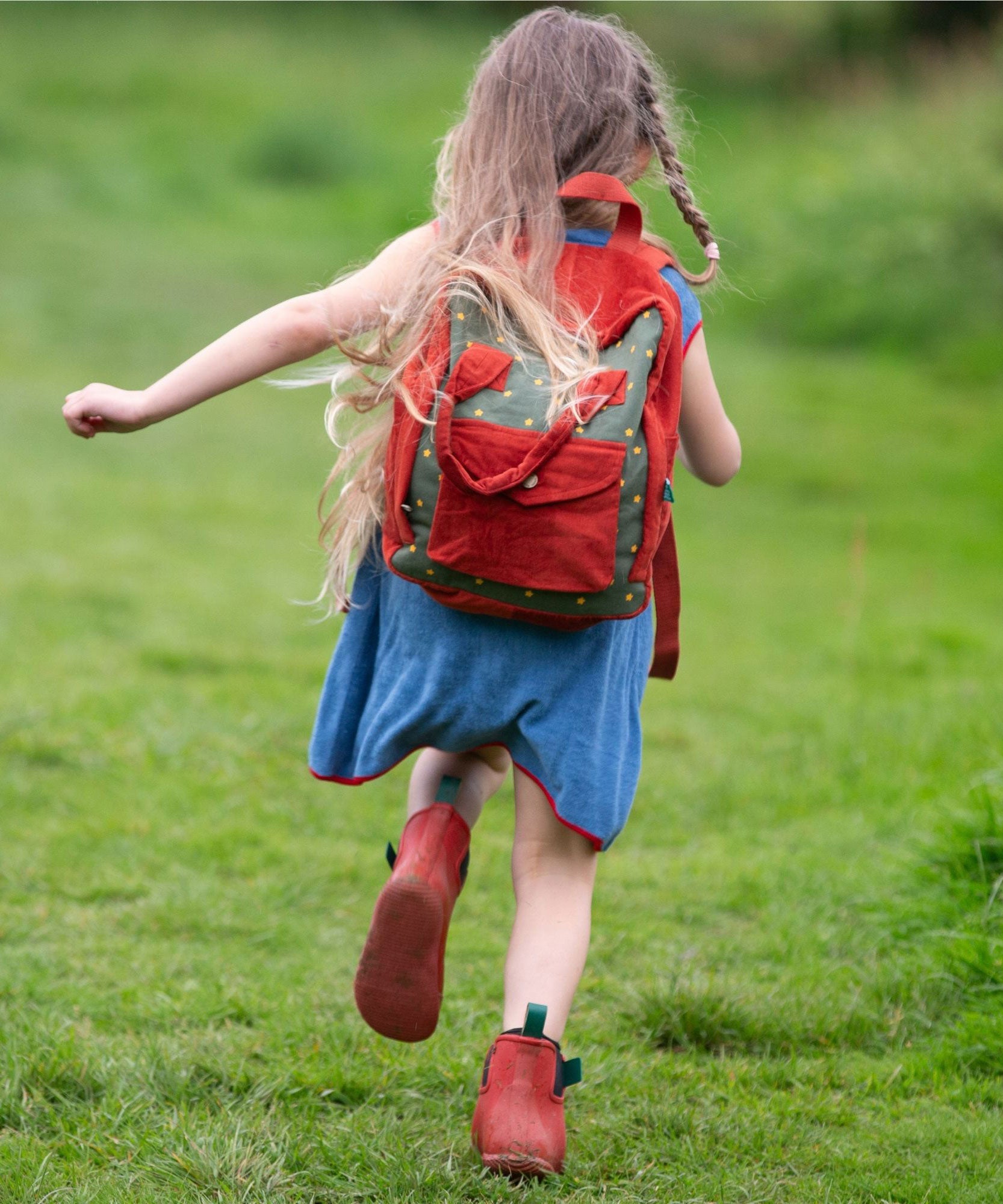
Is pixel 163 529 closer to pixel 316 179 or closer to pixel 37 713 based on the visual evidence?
pixel 37 713

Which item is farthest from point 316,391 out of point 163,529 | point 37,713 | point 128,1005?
point 128,1005

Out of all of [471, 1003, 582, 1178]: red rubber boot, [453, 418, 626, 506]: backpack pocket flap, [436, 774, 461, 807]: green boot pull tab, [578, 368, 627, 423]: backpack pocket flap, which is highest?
[578, 368, 627, 423]: backpack pocket flap

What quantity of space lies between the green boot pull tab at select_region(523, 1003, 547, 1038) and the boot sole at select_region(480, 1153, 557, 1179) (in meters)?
0.17

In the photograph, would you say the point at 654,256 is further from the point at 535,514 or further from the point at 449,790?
the point at 449,790

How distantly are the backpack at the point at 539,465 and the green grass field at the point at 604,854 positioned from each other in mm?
883

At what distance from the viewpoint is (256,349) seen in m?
2.29

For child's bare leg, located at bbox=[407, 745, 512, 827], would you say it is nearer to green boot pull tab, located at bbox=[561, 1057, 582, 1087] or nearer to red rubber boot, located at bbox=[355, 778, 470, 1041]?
red rubber boot, located at bbox=[355, 778, 470, 1041]

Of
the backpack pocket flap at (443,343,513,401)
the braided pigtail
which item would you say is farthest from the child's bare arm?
the backpack pocket flap at (443,343,513,401)

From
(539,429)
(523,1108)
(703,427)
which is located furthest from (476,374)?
(523,1108)

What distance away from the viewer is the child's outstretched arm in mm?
2260

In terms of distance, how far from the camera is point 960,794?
3.99 m

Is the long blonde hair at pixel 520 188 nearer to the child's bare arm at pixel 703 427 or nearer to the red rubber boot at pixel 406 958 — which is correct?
the child's bare arm at pixel 703 427

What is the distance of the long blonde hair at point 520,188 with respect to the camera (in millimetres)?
2201

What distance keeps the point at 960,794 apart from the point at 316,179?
14.0 meters
